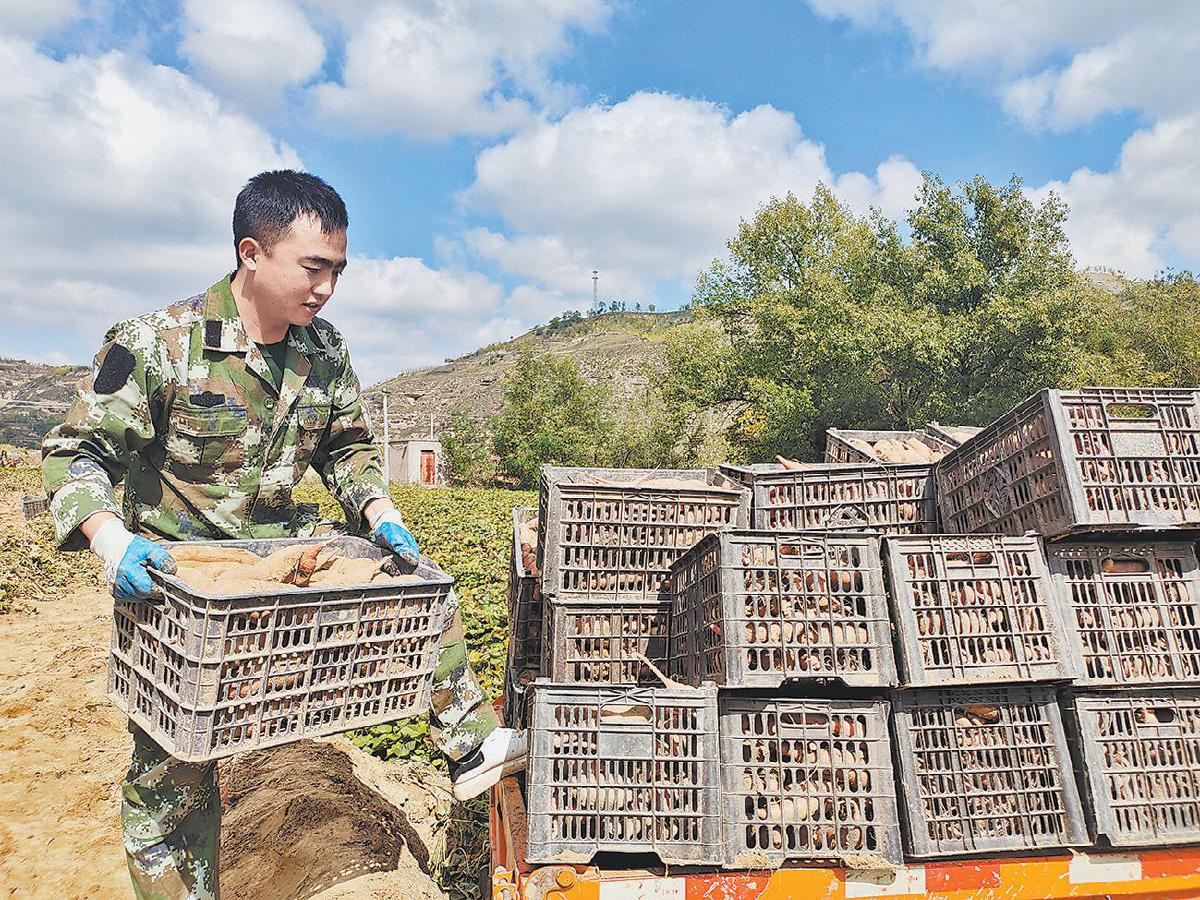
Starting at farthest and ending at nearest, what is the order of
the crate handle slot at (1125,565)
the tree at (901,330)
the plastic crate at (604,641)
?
the tree at (901,330) → the plastic crate at (604,641) → the crate handle slot at (1125,565)

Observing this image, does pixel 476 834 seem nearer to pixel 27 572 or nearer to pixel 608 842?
pixel 608 842

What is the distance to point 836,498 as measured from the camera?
11.6ft

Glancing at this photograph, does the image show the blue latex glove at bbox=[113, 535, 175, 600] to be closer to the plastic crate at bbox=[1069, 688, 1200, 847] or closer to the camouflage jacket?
the camouflage jacket

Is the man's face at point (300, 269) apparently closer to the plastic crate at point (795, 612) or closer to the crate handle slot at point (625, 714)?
the plastic crate at point (795, 612)

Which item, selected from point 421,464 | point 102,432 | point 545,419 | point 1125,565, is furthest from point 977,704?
point 421,464

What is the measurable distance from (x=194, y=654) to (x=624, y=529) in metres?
1.67

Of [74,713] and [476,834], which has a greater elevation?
[74,713]

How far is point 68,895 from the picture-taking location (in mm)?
3398

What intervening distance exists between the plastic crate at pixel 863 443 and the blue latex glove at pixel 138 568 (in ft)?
10.3

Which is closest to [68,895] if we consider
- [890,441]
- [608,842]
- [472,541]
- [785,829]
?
[608,842]

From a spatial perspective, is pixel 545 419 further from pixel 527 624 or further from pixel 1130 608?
pixel 1130 608

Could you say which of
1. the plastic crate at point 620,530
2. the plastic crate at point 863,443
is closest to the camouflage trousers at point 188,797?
the plastic crate at point 620,530

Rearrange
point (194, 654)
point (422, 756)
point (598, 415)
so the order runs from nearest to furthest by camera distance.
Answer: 1. point (194, 654)
2. point (422, 756)
3. point (598, 415)

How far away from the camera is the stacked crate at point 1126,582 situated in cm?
247
